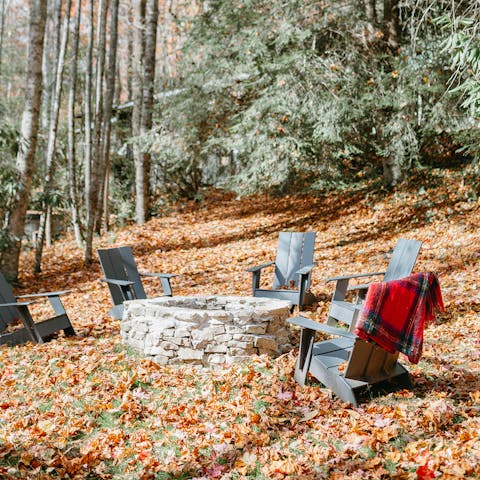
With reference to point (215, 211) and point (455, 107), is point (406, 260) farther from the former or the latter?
point (215, 211)

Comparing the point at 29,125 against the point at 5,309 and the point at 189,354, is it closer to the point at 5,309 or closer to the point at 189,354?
the point at 5,309

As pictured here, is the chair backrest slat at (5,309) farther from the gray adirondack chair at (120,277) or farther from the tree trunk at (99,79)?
the tree trunk at (99,79)

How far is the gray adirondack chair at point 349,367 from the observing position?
142 inches

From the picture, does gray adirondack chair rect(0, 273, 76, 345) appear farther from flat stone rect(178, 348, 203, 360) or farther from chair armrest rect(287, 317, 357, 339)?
chair armrest rect(287, 317, 357, 339)

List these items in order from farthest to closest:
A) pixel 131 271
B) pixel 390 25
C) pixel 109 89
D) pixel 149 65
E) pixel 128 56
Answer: pixel 128 56
pixel 149 65
pixel 109 89
pixel 390 25
pixel 131 271

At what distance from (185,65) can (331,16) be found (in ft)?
11.3

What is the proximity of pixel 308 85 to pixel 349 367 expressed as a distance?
702 cm

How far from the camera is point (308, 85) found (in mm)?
9453

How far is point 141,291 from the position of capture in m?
6.75

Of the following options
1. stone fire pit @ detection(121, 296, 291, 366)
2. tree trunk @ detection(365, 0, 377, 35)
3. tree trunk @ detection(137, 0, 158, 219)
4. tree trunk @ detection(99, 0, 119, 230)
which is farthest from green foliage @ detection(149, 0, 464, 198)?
stone fire pit @ detection(121, 296, 291, 366)

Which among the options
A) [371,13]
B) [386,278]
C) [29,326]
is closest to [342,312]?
[386,278]

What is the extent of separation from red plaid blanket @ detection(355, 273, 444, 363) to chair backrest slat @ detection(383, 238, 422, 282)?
1710mm

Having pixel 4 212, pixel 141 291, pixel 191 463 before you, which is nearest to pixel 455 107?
pixel 141 291

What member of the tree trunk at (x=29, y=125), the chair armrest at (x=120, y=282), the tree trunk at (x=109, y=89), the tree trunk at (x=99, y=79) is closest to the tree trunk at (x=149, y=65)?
the tree trunk at (x=109, y=89)
